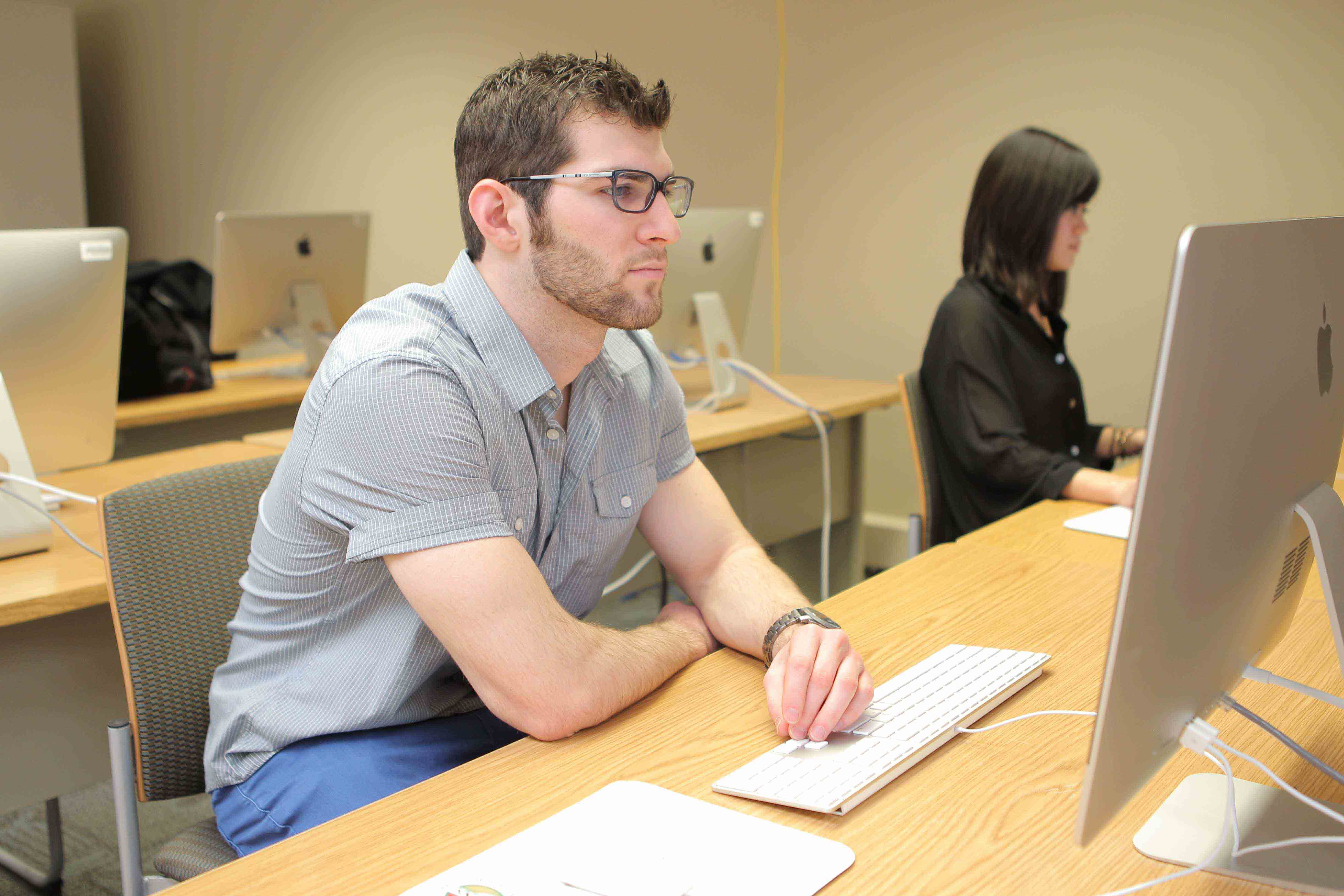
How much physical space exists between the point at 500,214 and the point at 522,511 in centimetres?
33

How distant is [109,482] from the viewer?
195 centimetres

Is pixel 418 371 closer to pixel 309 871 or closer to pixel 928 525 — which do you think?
pixel 309 871

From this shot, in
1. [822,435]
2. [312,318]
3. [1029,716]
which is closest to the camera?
[1029,716]

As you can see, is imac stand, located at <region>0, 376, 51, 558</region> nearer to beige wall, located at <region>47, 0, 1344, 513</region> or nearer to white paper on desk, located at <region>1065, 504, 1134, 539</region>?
white paper on desk, located at <region>1065, 504, 1134, 539</region>

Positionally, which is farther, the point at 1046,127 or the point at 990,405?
the point at 1046,127

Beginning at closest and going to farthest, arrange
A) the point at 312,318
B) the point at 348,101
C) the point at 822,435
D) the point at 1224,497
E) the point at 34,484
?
the point at 1224,497 < the point at 34,484 < the point at 822,435 < the point at 312,318 < the point at 348,101

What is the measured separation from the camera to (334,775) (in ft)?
3.49

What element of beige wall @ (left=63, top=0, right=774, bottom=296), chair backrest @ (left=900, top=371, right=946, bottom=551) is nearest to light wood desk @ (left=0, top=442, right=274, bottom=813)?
chair backrest @ (left=900, top=371, right=946, bottom=551)

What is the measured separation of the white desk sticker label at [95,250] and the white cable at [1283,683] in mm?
2083

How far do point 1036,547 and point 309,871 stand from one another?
3.79 feet

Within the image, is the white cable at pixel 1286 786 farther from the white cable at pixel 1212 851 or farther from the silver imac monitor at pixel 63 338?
the silver imac monitor at pixel 63 338

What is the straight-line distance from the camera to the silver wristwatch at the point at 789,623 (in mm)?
1119

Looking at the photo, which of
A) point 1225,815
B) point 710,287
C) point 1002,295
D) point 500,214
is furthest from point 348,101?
point 1225,815

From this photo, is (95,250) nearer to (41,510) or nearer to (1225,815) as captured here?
(41,510)
